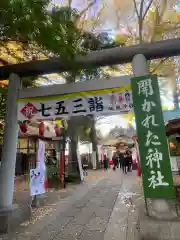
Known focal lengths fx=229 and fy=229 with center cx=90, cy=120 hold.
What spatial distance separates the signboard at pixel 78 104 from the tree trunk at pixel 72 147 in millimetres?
9587

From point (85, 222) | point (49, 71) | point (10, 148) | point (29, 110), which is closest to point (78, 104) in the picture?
point (49, 71)

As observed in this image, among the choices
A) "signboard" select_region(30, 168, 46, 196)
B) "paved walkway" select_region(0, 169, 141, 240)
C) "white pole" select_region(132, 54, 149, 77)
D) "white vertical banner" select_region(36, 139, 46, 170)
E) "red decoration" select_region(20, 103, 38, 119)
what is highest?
"white pole" select_region(132, 54, 149, 77)

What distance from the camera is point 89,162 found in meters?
32.0

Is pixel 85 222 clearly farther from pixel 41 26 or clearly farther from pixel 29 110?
pixel 41 26

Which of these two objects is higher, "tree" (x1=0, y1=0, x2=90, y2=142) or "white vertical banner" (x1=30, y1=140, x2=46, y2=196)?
"tree" (x1=0, y1=0, x2=90, y2=142)

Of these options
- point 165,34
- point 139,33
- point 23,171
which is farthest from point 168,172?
point 23,171

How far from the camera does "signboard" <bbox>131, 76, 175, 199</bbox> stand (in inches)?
194

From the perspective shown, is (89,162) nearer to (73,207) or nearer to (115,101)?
(73,207)

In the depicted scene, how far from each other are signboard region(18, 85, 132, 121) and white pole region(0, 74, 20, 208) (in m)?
0.22

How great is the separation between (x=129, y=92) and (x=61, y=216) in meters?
4.30

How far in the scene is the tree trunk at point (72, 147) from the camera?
16.5 meters

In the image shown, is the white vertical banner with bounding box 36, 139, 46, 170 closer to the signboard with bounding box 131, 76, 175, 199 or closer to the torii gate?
the torii gate

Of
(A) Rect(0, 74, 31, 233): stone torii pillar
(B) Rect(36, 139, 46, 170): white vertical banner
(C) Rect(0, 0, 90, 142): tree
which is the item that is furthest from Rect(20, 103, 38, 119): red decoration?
(B) Rect(36, 139, 46, 170): white vertical banner

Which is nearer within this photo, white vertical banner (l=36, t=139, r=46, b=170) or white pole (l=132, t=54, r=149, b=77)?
white pole (l=132, t=54, r=149, b=77)
